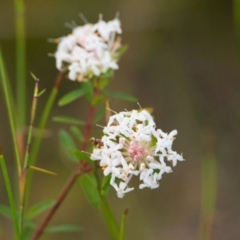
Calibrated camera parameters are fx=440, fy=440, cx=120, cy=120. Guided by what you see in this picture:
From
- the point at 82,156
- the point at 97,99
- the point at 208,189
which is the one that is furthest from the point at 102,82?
the point at 208,189

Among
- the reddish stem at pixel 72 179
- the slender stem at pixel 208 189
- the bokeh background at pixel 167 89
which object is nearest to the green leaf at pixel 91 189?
the reddish stem at pixel 72 179

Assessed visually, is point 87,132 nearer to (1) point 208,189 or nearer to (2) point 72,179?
(2) point 72,179

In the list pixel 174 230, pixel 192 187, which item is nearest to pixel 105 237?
pixel 174 230

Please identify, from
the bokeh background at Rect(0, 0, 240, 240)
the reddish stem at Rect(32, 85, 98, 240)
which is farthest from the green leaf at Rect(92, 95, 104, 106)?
the bokeh background at Rect(0, 0, 240, 240)

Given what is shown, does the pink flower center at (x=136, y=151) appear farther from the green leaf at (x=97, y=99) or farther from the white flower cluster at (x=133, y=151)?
the green leaf at (x=97, y=99)

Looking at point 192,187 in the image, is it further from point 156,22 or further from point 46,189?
point 156,22

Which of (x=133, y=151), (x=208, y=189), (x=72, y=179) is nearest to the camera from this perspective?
(x=133, y=151)
